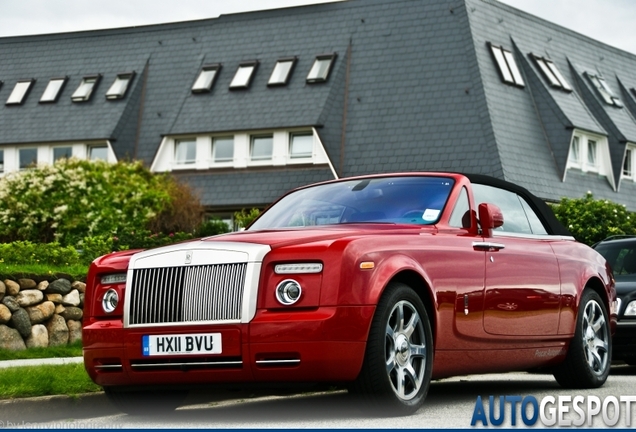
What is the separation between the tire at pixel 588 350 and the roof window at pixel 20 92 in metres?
42.3

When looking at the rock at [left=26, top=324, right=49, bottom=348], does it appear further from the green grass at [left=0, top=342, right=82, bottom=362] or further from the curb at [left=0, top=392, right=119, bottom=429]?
the curb at [left=0, top=392, right=119, bottom=429]

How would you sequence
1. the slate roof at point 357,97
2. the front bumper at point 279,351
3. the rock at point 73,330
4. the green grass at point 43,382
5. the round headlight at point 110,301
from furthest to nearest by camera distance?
the slate roof at point 357,97 → the rock at point 73,330 → the green grass at point 43,382 → the round headlight at point 110,301 → the front bumper at point 279,351

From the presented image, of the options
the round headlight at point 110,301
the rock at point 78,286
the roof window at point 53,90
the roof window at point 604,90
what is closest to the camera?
the round headlight at point 110,301

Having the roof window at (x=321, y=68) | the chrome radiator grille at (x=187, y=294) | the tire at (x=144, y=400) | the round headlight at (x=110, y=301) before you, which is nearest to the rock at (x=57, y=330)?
the tire at (x=144, y=400)

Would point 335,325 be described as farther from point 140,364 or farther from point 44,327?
point 44,327

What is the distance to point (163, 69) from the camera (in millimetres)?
50719

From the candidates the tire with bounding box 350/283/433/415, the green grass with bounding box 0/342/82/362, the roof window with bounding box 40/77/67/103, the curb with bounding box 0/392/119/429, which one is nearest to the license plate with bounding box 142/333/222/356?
the tire with bounding box 350/283/433/415

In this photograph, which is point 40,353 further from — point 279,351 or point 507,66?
point 507,66

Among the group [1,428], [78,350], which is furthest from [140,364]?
[78,350]

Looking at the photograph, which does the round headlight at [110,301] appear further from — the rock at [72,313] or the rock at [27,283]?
the rock at [72,313]

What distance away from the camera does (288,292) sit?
26.7 ft

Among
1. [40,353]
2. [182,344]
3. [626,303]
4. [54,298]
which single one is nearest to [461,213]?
[182,344]

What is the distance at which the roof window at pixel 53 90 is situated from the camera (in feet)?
167

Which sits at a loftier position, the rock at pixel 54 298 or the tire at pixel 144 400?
the rock at pixel 54 298
